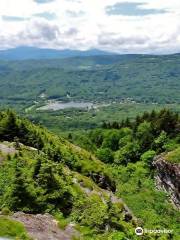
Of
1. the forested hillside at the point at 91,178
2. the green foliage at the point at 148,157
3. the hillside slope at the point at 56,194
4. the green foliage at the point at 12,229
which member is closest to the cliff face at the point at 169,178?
the forested hillside at the point at 91,178

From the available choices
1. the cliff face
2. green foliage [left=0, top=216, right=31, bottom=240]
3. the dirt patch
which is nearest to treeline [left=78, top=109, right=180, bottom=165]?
the cliff face

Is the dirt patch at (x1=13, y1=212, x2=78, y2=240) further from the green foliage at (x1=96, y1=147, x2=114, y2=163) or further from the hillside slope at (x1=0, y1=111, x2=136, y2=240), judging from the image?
the green foliage at (x1=96, y1=147, x2=114, y2=163)

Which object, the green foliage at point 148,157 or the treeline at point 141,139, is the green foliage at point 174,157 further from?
the green foliage at point 148,157

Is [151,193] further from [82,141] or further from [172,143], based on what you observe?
[82,141]

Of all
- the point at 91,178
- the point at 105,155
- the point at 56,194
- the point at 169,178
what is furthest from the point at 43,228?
the point at 105,155

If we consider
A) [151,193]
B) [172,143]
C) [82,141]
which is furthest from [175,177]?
[82,141]

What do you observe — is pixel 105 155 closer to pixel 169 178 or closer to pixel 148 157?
pixel 148 157

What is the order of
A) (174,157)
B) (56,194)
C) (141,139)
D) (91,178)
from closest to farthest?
(56,194), (91,178), (174,157), (141,139)

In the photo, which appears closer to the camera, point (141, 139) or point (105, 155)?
point (141, 139)
